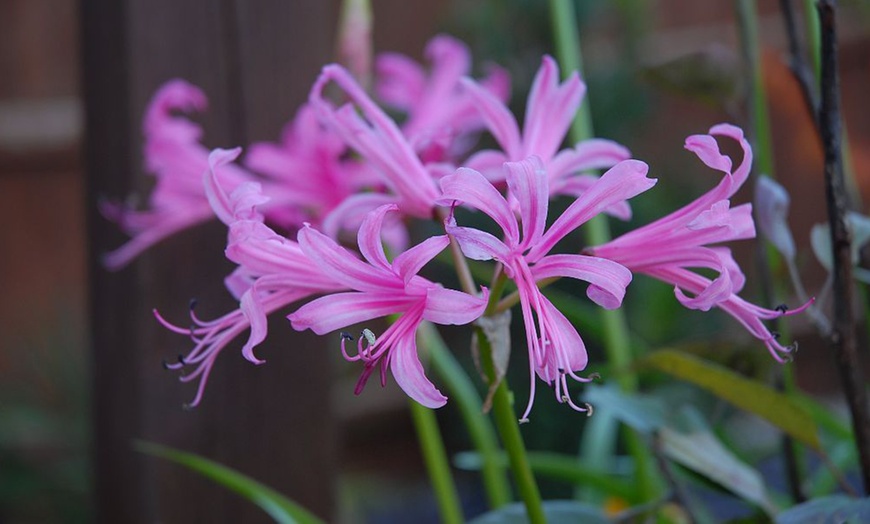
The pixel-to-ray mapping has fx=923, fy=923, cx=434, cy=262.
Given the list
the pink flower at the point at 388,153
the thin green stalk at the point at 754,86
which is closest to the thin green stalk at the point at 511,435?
the pink flower at the point at 388,153

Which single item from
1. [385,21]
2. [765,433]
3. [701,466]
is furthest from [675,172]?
[701,466]

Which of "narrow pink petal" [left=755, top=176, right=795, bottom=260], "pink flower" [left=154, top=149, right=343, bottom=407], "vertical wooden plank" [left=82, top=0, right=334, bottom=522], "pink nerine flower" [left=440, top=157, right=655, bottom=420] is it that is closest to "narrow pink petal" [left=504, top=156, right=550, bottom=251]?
"pink nerine flower" [left=440, top=157, right=655, bottom=420]

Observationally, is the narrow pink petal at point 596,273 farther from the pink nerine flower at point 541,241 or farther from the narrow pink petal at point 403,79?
the narrow pink petal at point 403,79

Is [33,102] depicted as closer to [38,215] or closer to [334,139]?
[38,215]

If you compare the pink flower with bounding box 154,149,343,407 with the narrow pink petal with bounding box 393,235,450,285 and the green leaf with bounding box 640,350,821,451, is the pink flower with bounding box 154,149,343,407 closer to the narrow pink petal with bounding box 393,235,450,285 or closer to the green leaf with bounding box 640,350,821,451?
the narrow pink petal with bounding box 393,235,450,285

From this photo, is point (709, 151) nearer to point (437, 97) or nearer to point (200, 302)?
point (437, 97)
